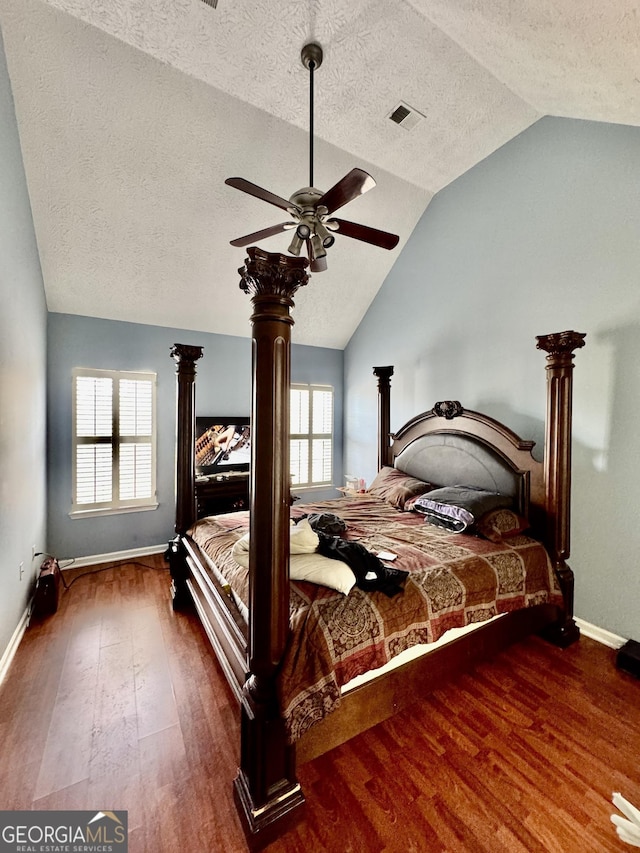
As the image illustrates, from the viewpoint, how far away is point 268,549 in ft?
4.29

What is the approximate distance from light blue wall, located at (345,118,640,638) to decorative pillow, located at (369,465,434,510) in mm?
877

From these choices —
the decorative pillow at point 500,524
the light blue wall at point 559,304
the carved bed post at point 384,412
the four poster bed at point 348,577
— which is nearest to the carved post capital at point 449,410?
the four poster bed at point 348,577

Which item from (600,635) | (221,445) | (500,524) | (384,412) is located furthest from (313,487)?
(600,635)

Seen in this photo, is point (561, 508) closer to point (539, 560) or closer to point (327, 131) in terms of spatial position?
point (539, 560)

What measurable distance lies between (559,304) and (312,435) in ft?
11.5

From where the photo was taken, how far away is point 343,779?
150cm

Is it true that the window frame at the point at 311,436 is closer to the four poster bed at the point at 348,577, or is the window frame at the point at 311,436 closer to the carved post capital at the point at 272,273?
the four poster bed at the point at 348,577

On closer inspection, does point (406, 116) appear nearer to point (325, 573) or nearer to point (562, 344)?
point (562, 344)

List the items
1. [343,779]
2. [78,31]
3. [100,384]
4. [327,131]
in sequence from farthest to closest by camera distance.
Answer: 1. [100,384]
2. [327,131]
3. [78,31]
4. [343,779]

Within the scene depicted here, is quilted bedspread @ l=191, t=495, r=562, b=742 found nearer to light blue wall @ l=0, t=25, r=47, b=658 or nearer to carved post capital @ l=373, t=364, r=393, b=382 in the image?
light blue wall @ l=0, t=25, r=47, b=658

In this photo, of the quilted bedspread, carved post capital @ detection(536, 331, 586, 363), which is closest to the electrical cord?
the quilted bedspread

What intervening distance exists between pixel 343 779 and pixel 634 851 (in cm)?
105

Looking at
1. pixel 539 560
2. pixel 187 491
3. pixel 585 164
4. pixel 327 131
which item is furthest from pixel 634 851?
pixel 327 131

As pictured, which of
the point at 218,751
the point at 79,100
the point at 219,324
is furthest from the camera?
the point at 219,324
